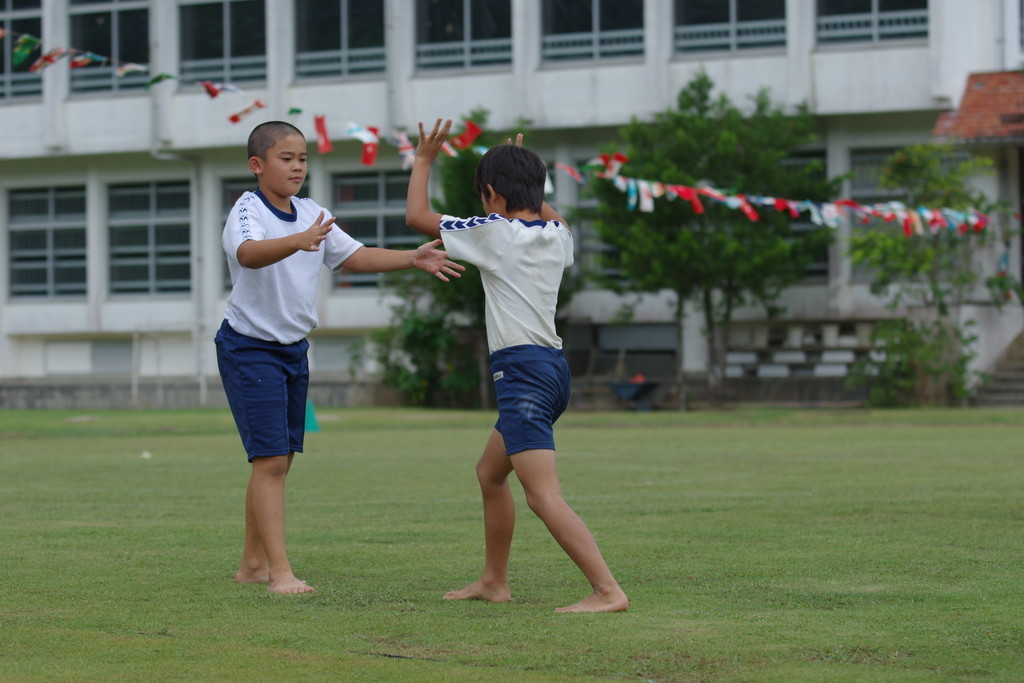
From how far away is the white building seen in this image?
104 feet

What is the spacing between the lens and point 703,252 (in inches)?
1114

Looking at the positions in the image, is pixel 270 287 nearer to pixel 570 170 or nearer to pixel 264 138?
pixel 264 138

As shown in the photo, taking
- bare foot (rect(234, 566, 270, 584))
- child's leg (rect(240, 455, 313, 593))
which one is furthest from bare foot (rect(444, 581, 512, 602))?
bare foot (rect(234, 566, 270, 584))

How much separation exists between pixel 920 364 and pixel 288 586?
2256cm

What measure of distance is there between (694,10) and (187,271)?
13.8 m

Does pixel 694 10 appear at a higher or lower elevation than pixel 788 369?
higher

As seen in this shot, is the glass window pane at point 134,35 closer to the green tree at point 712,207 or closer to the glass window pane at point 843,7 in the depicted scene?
the green tree at point 712,207

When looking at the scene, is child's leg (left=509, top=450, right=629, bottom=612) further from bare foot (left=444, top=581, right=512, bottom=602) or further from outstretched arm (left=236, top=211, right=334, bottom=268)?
outstretched arm (left=236, top=211, right=334, bottom=268)

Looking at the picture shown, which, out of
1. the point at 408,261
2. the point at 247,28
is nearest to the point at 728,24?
the point at 247,28

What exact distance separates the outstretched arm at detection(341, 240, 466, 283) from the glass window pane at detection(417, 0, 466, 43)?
28801mm

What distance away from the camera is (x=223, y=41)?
36.8 m

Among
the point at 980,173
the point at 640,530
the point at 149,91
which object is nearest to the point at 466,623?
the point at 640,530

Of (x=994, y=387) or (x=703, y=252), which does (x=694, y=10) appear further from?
(x=994, y=387)

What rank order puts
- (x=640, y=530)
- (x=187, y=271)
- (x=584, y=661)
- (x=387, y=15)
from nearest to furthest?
1. (x=584, y=661)
2. (x=640, y=530)
3. (x=387, y=15)
4. (x=187, y=271)
